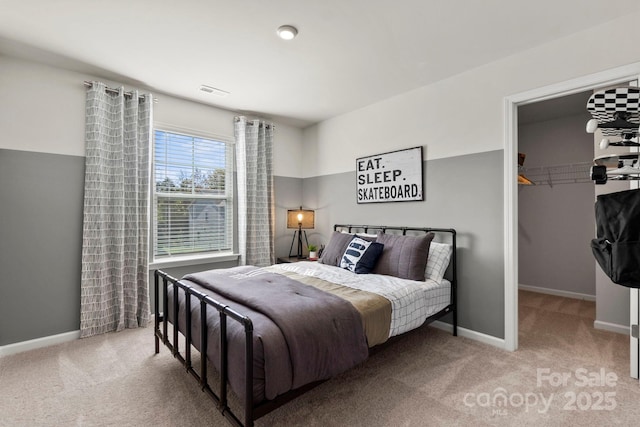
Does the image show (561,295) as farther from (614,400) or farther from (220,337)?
(220,337)

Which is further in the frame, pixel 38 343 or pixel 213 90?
pixel 213 90

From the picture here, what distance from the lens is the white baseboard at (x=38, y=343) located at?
105 inches

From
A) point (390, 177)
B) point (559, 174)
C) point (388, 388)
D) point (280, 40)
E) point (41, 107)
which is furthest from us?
point (559, 174)

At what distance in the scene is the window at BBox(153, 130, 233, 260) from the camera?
11.8ft

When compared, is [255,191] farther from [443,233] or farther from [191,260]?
[443,233]

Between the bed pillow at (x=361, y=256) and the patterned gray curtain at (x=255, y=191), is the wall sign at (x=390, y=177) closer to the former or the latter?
the bed pillow at (x=361, y=256)

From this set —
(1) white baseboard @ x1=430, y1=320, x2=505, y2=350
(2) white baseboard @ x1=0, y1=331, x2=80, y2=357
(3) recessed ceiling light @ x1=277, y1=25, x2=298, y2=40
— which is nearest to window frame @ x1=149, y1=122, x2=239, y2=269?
(2) white baseboard @ x1=0, y1=331, x2=80, y2=357

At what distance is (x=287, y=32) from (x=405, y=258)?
7.10 ft

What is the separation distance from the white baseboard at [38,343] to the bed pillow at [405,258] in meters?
3.01

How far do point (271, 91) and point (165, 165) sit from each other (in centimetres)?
153

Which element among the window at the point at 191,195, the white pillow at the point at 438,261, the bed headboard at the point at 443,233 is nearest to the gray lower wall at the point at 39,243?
the window at the point at 191,195

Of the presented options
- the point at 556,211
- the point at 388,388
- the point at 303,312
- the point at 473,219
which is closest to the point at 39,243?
the point at 303,312

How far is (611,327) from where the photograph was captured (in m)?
3.04

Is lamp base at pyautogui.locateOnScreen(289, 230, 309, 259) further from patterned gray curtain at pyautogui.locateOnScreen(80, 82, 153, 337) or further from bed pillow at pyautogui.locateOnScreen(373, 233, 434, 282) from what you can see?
patterned gray curtain at pyautogui.locateOnScreen(80, 82, 153, 337)
